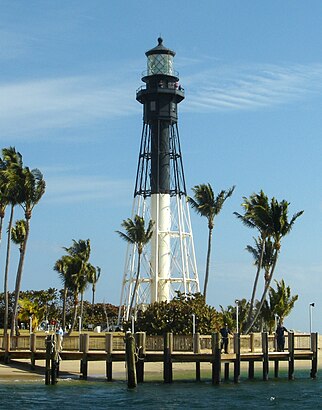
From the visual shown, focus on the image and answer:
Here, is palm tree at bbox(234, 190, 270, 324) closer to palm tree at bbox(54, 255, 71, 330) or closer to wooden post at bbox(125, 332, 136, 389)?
palm tree at bbox(54, 255, 71, 330)

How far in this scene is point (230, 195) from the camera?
81.2 metres

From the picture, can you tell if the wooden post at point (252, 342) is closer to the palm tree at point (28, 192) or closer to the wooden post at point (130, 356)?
the wooden post at point (130, 356)

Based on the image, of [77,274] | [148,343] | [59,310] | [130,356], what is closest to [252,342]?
[148,343]

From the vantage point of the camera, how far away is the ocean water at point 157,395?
122ft

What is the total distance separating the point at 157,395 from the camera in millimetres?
40156

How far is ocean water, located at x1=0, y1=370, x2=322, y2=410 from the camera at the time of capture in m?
37.3

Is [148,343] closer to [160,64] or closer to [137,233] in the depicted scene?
[137,233]

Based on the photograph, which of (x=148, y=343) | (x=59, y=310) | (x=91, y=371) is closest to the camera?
(x=148, y=343)

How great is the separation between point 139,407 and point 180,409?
1863 mm

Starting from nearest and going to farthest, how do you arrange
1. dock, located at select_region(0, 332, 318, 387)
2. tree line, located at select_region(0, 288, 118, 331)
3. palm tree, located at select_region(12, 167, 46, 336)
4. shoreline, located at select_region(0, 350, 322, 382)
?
1. dock, located at select_region(0, 332, 318, 387)
2. shoreline, located at select_region(0, 350, 322, 382)
3. palm tree, located at select_region(12, 167, 46, 336)
4. tree line, located at select_region(0, 288, 118, 331)

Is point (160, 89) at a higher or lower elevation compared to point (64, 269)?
higher

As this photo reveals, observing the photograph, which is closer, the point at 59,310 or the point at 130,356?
the point at 130,356

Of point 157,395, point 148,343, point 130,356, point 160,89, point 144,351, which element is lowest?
point 157,395

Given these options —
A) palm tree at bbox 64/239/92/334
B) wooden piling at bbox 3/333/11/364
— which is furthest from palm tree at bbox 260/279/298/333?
wooden piling at bbox 3/333/11/364
